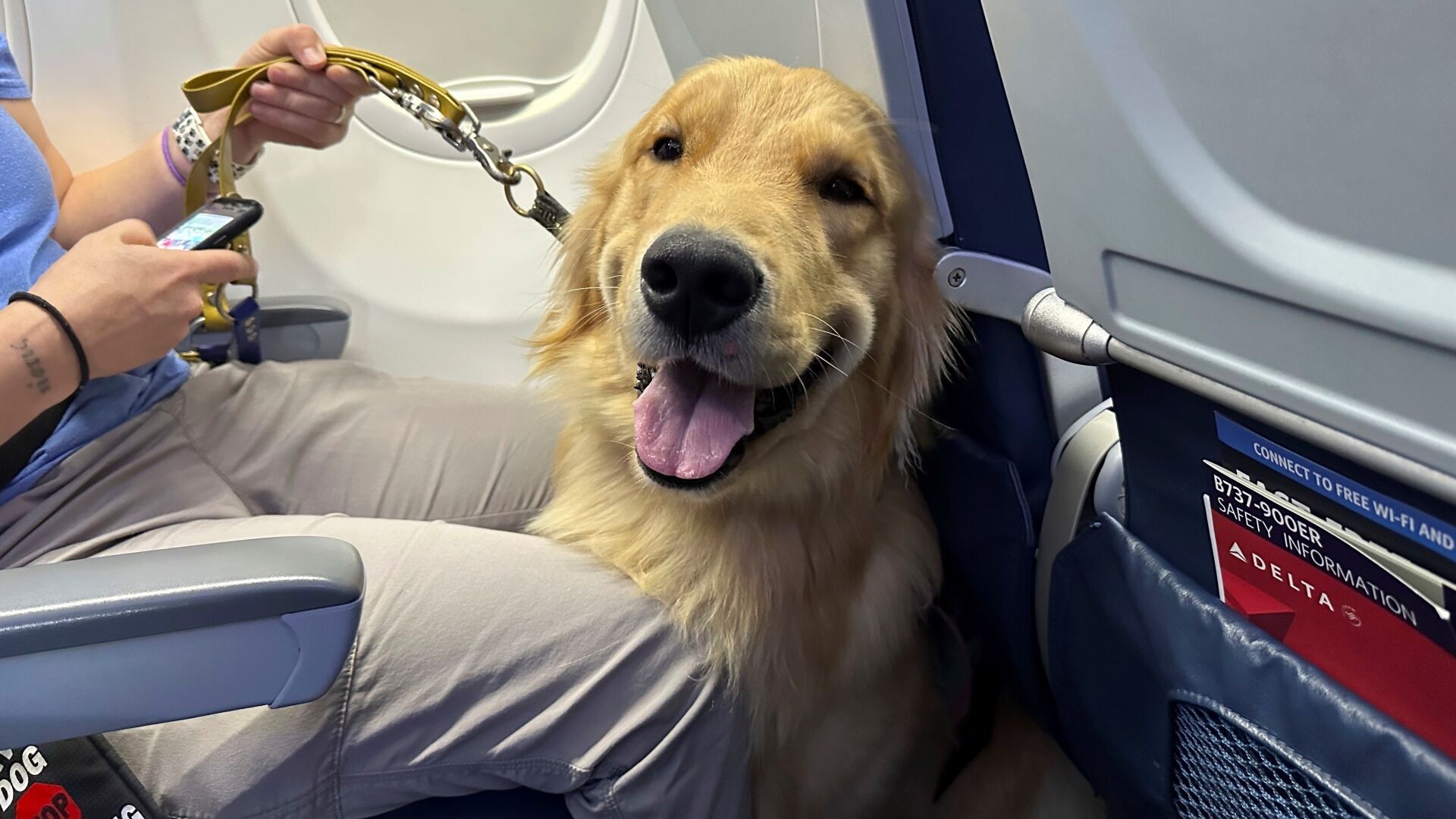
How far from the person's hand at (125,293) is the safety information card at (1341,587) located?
3.48ft

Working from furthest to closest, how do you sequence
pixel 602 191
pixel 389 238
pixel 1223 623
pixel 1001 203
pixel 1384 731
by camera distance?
pixel 389 238 → pixel 602 191 → pixel 1001 203 → pixel 1223 623 → pixel 1384 731

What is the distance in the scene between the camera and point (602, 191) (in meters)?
1.28

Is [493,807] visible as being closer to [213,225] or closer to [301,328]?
[213,225]

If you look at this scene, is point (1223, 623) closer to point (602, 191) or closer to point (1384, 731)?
point (1384, 731)

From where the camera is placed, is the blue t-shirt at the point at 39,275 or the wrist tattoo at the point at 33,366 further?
the blue t-shirt at the point at 39,275

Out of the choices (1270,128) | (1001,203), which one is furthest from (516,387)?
(1270,128)

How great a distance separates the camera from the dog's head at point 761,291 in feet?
2.91

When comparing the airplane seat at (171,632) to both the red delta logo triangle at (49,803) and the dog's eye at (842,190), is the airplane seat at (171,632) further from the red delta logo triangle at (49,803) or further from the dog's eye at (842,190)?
the dog's eye at (842,190)

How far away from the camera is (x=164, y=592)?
61cm

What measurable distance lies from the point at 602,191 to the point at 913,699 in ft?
2.70

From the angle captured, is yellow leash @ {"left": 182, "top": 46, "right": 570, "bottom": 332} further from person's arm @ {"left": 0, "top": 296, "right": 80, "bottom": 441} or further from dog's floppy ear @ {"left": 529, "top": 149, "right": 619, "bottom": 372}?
person's arm @ {"left": 0, "top": 296, "right": 80, "bottom": 441}

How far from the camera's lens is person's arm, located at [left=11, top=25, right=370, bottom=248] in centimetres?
132

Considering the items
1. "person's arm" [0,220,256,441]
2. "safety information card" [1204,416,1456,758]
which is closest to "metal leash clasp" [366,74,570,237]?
"person's arm" [0,220,256,441]

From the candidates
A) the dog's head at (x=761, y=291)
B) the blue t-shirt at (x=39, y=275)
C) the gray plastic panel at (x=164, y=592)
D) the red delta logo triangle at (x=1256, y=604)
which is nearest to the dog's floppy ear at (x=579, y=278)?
the dog's head at (x=761, y=291)
